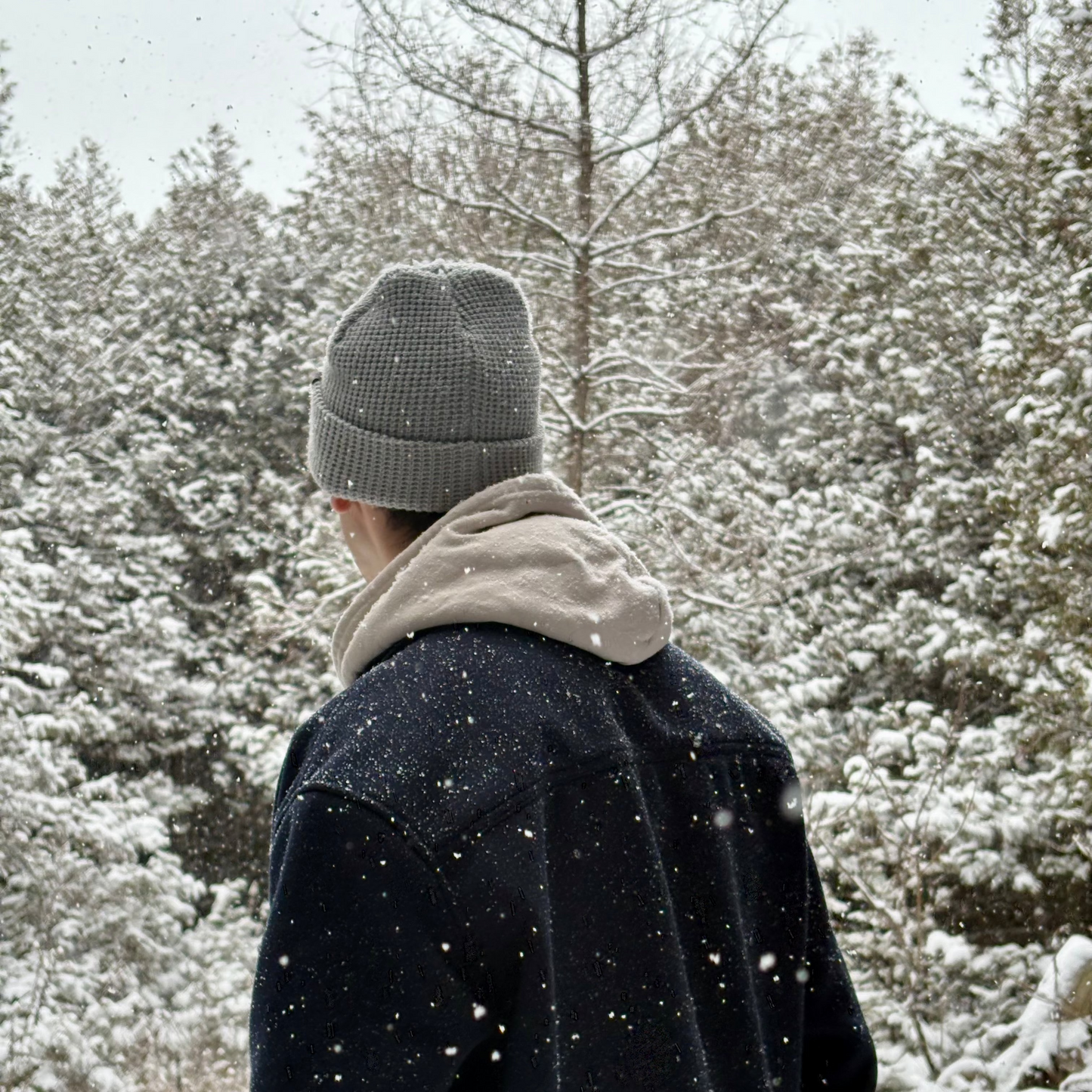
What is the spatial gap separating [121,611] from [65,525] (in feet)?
4.29

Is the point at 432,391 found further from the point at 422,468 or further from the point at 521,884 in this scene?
the point at 521,884

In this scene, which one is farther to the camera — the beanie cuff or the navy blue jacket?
the beanie cuff

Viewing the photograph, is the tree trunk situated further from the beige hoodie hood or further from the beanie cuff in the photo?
the beige hoodie hood

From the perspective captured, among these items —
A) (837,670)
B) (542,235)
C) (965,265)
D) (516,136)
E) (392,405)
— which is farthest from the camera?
(965,265)

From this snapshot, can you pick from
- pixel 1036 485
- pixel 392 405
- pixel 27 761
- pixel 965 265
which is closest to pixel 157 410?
pixel 27 761

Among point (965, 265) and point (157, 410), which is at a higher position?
point (965, 265)

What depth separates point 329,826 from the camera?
89 centimetres

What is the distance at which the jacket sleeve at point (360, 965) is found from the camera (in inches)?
34.4

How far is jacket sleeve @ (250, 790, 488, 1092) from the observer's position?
0.88 m

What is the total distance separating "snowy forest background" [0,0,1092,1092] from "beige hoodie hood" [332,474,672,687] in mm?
4151

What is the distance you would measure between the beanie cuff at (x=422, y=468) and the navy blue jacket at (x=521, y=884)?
211mm

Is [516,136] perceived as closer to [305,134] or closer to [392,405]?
[305,134]

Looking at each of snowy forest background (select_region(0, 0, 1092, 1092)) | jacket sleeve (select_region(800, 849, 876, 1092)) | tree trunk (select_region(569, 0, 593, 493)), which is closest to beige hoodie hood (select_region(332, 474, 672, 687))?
jacket sleeve (select_region(800, 849, 876, 1092))

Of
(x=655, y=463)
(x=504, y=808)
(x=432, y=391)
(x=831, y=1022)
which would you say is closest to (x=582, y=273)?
(x=655, y=463)
